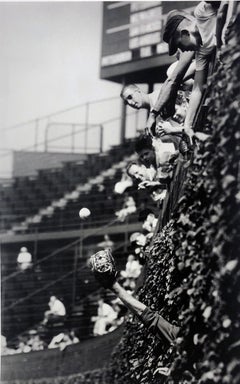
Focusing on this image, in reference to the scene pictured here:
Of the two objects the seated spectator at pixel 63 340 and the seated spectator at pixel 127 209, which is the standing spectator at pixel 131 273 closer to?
the seated spectator at pixel 63 340

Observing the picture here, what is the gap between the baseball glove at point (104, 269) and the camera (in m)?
4.49

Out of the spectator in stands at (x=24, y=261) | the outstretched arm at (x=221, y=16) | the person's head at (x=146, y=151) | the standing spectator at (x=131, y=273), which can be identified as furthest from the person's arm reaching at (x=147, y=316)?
the spectator in stands at (x=24, y=261)

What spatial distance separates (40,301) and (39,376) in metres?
2.43

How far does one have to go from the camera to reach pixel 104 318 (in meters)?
9.96

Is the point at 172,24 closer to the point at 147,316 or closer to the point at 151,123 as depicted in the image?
the point at 151,123

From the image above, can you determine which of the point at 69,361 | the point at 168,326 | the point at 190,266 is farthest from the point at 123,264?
the point at 190,266

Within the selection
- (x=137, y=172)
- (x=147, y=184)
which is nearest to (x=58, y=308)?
(x=137, y=172)

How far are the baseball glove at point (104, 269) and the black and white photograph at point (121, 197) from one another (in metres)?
0.01

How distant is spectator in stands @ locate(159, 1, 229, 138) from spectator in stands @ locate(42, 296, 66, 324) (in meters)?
5.74

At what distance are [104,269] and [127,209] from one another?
761cm

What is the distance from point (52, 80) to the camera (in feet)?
30.0

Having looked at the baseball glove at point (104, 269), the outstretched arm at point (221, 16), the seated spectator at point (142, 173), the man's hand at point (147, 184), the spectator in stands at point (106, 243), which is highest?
the spectator in stands at point (106, 243)

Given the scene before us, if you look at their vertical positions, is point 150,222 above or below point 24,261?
below

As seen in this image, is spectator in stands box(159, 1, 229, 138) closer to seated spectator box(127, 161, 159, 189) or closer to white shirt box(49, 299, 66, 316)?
seated spectator box(127, 161, 159, 189)
